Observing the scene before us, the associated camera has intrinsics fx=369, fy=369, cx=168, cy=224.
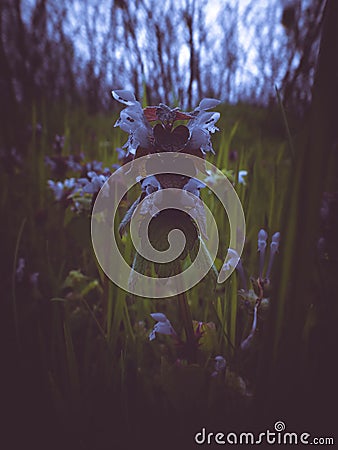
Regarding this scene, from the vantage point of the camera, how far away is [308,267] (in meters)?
0.26

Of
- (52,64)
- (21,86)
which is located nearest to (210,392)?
(21,86)

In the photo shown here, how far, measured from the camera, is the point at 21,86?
3.47 m

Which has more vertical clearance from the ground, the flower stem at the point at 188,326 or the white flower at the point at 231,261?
the white flower at the point at 231,261

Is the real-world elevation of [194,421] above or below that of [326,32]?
below

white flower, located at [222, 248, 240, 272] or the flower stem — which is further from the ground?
white flower, located at [222, 248, 240, 272]

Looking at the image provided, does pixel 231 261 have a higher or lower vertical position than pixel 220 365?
higher

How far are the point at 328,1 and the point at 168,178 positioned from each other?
245 millimetres

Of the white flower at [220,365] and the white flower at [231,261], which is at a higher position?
the white flower at [231,261]

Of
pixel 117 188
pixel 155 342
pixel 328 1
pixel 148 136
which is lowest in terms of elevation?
pixel 155 342

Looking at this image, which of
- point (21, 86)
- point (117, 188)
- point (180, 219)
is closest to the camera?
point (180, 219)

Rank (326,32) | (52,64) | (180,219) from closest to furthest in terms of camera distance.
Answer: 1. (326,32)
2. (180,219)
3. (52,64)

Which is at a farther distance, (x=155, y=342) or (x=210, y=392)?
(x=155, y=342)

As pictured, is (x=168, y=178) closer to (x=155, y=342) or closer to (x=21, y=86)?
(x=155, y=342)

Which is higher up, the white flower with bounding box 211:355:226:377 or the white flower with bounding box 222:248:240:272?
the white flower with bounding box 222:248:240:272
